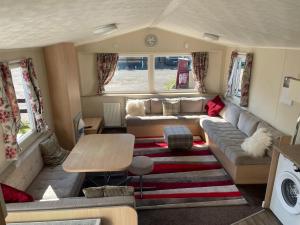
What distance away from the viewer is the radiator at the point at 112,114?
559 centimetres

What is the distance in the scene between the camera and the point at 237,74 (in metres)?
5.17

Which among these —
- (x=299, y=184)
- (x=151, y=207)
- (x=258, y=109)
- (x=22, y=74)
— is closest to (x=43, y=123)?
(x=22, y=74)

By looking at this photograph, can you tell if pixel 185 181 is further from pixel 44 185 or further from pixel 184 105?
pixel 184 105

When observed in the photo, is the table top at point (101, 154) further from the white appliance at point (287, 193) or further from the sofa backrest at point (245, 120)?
the sofa backrest at point (245, 120)

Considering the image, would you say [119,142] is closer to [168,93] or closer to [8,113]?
[8,113]

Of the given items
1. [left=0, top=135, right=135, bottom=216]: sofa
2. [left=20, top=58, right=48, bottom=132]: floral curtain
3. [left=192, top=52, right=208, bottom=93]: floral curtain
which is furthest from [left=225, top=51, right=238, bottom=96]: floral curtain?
[left=20, top=58, right=48, bottom=132]: floral curtain

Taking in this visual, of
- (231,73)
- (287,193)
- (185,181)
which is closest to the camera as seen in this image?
(287,193)

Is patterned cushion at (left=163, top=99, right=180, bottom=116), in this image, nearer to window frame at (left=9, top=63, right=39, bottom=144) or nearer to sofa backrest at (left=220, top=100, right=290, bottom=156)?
sofa backrest at (left=220, top=100, right=290, bottom=156)

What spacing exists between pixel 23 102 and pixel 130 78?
107 inches

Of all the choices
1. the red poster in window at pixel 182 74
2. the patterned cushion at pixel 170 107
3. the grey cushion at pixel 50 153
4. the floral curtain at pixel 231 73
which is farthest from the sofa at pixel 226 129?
the grey cushion at pixel 50 153

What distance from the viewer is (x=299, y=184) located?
7.14 ft

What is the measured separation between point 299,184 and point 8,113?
3.10 metres

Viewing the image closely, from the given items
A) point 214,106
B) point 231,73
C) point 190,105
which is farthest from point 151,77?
point 231,73

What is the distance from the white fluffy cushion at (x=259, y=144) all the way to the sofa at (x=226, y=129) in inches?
2.6
